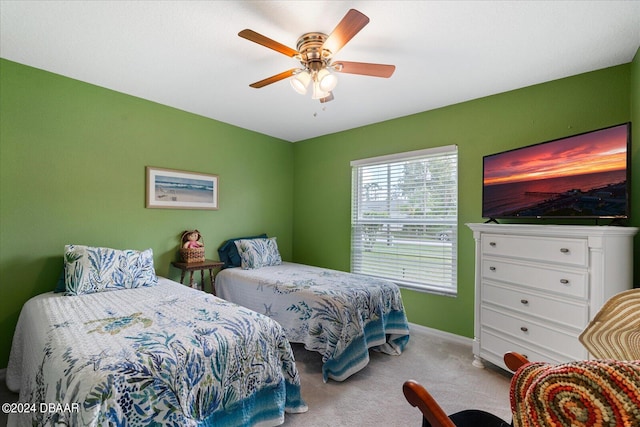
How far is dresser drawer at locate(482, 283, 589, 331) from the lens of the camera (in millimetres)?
1871

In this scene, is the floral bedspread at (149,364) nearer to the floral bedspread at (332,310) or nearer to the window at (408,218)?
the floral bedspread at (332,310)

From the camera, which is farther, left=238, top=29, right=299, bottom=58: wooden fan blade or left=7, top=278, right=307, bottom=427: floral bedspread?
left=238, top=29, right=299, bottom=58: wooden fan blade

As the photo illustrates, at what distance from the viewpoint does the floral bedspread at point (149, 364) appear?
117 cm

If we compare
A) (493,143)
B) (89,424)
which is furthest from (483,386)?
(89,424)

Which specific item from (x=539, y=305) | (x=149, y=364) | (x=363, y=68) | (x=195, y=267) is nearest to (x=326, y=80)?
(x=363, y=68)

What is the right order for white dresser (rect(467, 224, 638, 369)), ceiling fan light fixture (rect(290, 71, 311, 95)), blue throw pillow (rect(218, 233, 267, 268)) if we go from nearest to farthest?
1. white dresser (rect(467, 224, 638, 369))
2. ceiling fan light fixture (rect(290, 71, 311, 95))
3. blue throw pillow (rect(218, 233, 267, 268))

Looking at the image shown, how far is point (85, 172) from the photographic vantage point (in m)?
2.63

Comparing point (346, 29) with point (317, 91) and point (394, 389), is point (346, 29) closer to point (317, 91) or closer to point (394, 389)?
point (317, 91)

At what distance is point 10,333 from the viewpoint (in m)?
2.30

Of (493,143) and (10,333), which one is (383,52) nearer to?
(493,143)

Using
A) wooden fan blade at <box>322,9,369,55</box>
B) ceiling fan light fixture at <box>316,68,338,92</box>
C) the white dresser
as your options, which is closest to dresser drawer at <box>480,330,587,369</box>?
the white dresser

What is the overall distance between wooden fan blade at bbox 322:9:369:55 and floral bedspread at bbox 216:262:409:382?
1864 mm

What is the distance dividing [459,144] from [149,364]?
316 cm

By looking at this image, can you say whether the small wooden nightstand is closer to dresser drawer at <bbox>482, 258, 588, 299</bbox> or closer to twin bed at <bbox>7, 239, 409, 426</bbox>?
twin bed at <bbox>7, 239, 409, 426</bbox>
